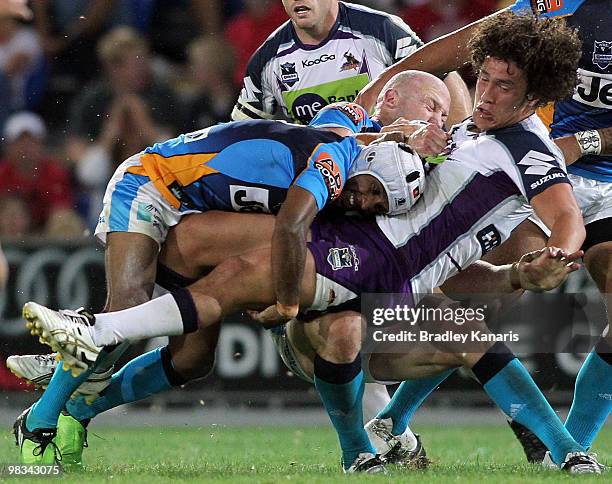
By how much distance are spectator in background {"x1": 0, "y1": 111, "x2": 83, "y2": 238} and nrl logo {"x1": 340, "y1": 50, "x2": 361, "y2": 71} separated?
141 inches

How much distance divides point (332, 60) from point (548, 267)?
2.51 m

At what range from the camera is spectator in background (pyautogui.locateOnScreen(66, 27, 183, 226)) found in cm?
1008

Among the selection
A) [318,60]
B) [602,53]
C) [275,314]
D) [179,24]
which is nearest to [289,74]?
[318,60]

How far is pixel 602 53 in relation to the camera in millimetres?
5738

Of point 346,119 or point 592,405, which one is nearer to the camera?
point 346,119

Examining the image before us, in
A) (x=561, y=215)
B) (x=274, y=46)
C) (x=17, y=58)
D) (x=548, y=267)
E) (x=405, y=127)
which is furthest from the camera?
(x=17, y=58)

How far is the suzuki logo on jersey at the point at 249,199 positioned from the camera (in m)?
4.95

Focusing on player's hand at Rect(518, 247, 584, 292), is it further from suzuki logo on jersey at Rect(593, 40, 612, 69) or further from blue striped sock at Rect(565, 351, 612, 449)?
suzuki logo on jersey at Rect(593, 40, 612, 69)

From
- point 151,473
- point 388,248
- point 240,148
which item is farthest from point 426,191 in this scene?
point 151,473

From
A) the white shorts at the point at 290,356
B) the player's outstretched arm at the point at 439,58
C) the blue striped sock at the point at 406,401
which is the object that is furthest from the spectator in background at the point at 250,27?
the blue striped sock at the point at 406,401

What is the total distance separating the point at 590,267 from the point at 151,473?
2.32 meters

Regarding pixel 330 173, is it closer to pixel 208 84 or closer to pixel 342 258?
pixel 342 258

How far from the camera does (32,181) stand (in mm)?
9930

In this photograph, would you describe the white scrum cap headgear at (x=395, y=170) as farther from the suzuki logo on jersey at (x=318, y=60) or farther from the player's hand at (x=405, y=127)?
the suzuki logo on jersey at (x=318, y=60)
